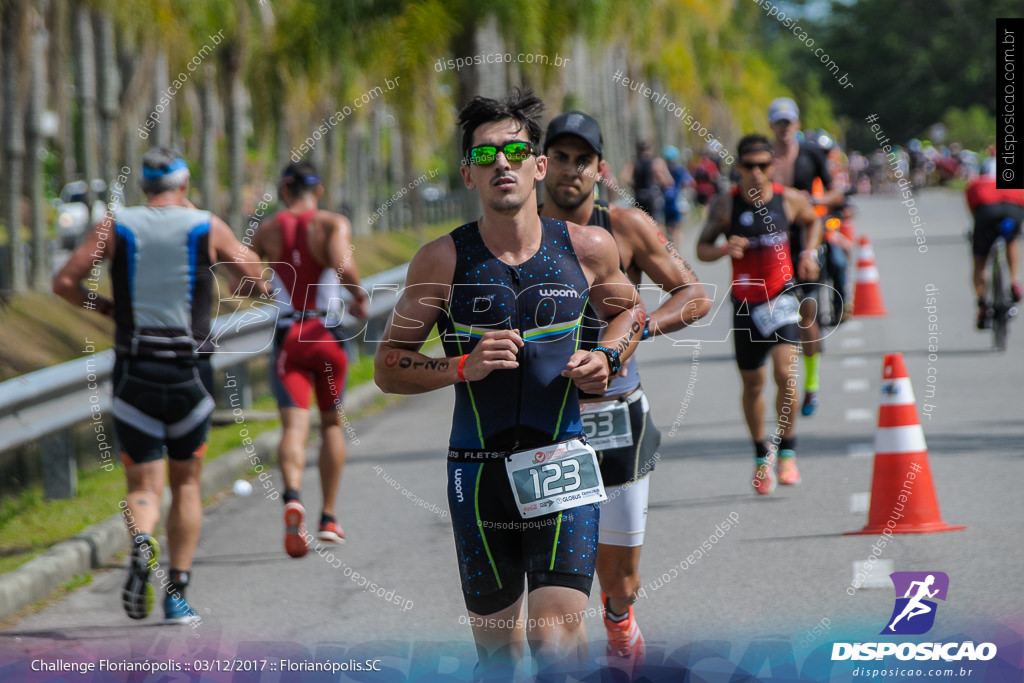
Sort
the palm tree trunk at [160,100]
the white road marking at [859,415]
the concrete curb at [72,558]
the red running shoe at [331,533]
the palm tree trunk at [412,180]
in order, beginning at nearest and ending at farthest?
the concrete curb at [72,558] < the red running shoe at [331,533] < the white road marking at [859,415] < the palm tree trunk at [412,180] < the palm tree trunk at [160,100]

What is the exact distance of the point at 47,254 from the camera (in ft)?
59.7

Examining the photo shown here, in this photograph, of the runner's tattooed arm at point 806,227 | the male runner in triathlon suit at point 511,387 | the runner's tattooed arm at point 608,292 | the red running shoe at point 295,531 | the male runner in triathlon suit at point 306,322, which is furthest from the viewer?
the runner's tattooed arm at point 806,227

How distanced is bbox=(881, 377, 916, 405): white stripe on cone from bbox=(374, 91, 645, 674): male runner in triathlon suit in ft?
11.7

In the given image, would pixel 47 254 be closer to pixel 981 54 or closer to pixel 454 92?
pixel 454 92

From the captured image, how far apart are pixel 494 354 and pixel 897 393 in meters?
4.00

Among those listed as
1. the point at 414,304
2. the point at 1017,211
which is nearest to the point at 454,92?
the point at 1017,211

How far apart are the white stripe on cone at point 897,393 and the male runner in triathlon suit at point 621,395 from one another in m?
2.31

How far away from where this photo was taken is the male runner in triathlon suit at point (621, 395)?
16.9ft

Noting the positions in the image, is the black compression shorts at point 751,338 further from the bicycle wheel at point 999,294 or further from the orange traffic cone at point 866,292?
the orange traffic cone at point 866,292

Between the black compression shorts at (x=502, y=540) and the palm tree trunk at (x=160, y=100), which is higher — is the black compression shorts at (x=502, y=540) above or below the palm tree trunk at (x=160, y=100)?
below

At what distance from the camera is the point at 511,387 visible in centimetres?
422

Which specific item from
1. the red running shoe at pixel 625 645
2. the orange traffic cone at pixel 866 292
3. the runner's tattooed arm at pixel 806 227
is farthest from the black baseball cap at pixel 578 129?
the orange traffic cone at pixel 866 292

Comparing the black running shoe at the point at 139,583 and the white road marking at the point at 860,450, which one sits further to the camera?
the white road marking at the point at 860,450

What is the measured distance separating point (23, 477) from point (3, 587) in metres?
2.99
